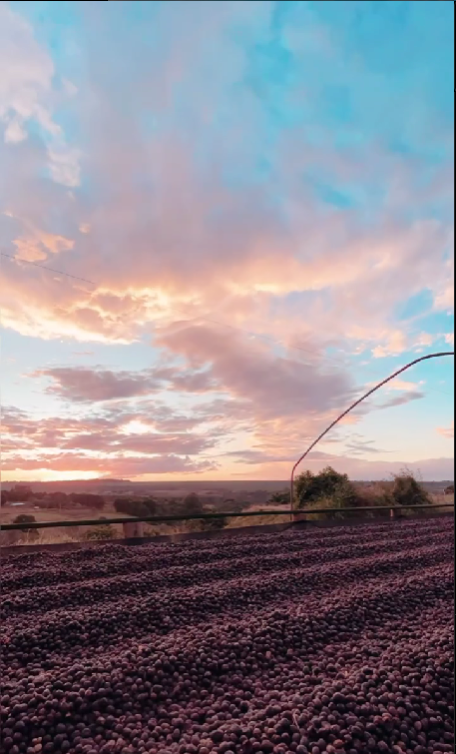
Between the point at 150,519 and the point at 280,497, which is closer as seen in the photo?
the point at 150,519

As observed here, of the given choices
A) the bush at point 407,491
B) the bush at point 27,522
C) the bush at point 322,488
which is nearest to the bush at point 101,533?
the bush at point 27,522

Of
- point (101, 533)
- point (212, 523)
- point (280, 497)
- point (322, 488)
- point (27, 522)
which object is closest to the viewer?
point (27, 522)

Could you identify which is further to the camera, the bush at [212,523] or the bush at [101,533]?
the bush at [212,523]

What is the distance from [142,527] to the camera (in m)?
5.78

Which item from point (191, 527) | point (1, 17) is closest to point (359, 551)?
point (191, 527)

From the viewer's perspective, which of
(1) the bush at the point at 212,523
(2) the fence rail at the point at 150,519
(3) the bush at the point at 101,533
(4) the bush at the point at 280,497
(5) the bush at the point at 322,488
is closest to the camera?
(2) the fence rail at the point at 150,519

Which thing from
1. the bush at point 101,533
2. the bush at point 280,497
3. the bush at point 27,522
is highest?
the bush at point 27,522

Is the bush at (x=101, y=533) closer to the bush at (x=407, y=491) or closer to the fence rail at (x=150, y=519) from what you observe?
the fence rail at (x=150, y=519)

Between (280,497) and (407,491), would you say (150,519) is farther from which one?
(407,491)

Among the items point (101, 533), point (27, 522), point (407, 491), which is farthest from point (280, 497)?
point (27, 522)

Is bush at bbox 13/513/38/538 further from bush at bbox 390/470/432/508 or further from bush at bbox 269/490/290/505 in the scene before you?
bush at bbox 390/470/432/508

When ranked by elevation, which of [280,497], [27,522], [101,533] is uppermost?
[27,522]

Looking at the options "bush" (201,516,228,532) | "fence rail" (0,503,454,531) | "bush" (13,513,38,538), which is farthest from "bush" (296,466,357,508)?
"bush" (13,513,38,538)

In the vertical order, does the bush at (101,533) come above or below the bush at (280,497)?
above
